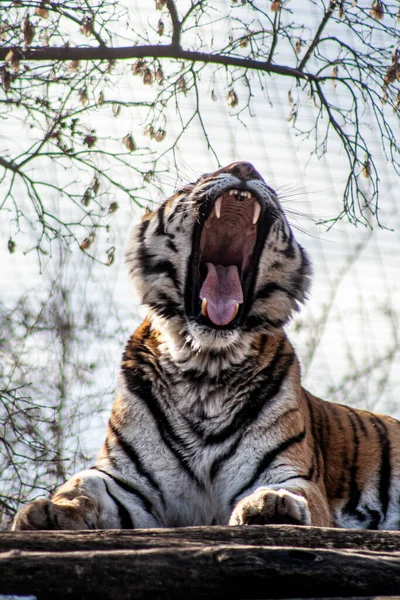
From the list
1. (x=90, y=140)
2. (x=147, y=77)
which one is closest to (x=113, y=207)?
(x=90, y=140)

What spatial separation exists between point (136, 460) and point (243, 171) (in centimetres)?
109

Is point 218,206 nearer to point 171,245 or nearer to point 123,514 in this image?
point 171,245

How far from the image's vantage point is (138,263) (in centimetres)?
339

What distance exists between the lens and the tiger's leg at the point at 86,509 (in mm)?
2361

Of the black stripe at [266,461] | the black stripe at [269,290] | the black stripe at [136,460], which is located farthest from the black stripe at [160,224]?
the black stripe at [266,461]

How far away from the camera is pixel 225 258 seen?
139 inches

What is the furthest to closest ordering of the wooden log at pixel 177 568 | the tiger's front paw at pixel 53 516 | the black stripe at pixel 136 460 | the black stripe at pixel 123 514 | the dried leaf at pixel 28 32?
the dried leaf at pixel 28 32 → the black stripe at pixel 136 460 → the black stripe at pixel 123 514 → the tiger's front paw at pixel 53 516 → the wooden log at pixel 177 568

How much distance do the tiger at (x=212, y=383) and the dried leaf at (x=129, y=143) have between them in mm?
988

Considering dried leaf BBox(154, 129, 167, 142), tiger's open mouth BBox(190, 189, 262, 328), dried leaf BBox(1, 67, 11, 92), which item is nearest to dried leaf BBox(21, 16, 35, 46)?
dried leaf BBox(1, 67, 11, 92)

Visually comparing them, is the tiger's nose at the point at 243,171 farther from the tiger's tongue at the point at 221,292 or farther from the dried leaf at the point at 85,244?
the dried leaf at the point at 85,244

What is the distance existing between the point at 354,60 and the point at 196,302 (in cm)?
227

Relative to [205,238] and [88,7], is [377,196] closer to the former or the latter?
[205,238]

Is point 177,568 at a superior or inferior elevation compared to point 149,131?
inferior

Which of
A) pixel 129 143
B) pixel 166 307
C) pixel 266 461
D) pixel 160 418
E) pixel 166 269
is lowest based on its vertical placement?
pixel 266 461
